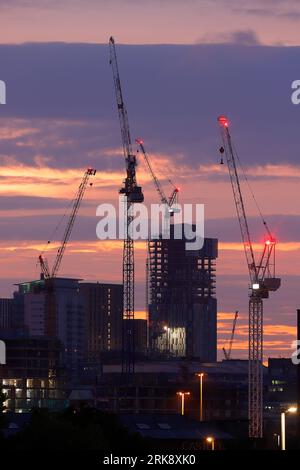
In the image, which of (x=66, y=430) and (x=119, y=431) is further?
(x=119, y=431)
